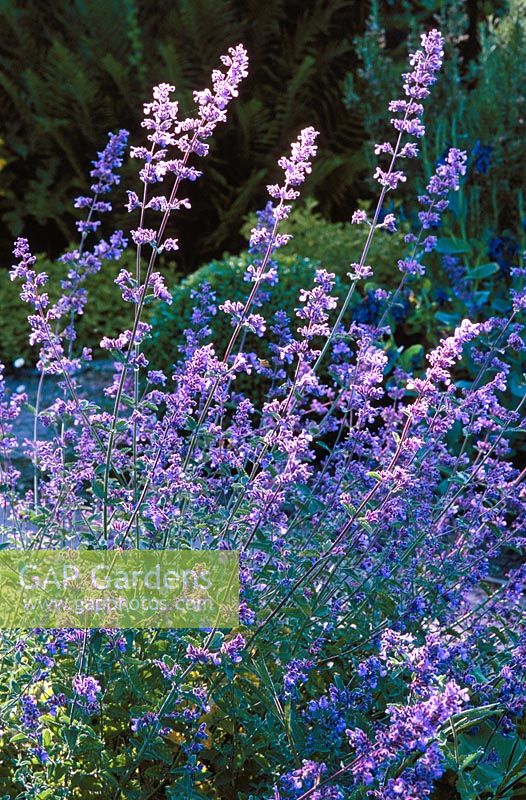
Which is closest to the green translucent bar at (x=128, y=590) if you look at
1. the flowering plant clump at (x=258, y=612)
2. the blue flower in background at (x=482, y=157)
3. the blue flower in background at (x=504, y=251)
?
the flowering plant clump at (x=258, y=612)

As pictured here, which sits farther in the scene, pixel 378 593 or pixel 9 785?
pixel 378 593

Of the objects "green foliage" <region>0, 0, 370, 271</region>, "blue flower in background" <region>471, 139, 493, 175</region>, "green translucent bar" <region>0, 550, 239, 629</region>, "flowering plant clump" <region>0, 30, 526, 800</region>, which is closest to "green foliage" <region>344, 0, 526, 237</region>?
"blue flower in background" <region>471, 139, 493, 175</region>

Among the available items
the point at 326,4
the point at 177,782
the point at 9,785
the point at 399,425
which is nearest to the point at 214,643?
the point at 177,782

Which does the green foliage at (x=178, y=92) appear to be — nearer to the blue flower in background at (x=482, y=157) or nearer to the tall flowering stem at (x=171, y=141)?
the blue flower in background at (x=482, y=157)

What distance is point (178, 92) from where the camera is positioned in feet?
27.0

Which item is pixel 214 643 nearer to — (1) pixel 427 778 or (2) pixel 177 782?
(2) pixel 177 782

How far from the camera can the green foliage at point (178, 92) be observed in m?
8.34

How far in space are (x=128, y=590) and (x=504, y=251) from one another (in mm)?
3691

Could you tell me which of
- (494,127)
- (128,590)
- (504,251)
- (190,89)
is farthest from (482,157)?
(190,89)

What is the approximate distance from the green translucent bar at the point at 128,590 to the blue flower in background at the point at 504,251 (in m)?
3.25

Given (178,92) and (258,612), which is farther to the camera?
(178,92)

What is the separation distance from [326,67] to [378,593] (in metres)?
7.14

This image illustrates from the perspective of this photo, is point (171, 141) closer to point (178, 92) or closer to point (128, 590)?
point (128, 590)

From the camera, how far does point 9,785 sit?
2248mm
